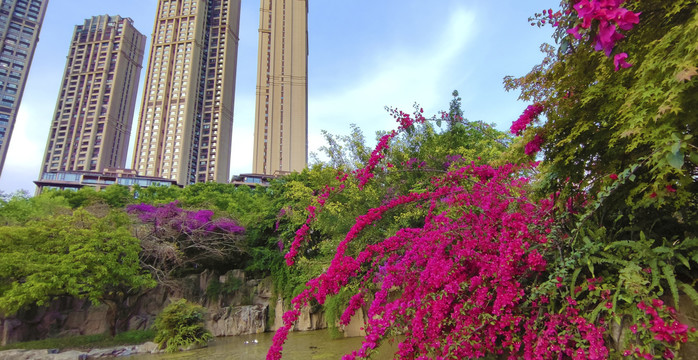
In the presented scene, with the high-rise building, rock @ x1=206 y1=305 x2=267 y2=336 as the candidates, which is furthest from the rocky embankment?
the high-rise building

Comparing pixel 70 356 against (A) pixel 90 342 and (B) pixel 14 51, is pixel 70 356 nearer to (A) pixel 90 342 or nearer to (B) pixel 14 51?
(A) pixel 90 342

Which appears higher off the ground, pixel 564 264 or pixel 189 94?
pixel 189 94

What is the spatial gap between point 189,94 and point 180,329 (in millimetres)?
57102

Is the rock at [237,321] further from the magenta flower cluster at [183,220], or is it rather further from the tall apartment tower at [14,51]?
the tall apartment tower at [14,51]

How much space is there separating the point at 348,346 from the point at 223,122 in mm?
60600

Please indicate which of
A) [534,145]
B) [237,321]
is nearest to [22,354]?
[237,321]

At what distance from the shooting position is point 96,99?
61.1 meters

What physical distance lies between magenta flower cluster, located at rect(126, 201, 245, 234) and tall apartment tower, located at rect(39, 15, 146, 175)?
54769 mm

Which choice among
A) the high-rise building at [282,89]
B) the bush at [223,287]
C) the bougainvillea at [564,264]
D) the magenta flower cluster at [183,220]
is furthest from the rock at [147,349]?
the high-rise building at [282,89]

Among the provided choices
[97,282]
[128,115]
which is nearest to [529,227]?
[97,282]

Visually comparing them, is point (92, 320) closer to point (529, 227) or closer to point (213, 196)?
point (213, 196)

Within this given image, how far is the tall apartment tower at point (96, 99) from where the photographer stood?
191 ft

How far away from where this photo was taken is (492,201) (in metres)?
3.52

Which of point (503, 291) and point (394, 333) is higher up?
point (503, 291)
